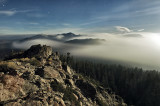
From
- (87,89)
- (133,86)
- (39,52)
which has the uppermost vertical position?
(39,52)

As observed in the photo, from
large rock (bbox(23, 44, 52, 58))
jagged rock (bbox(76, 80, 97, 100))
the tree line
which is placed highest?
large rock (bbox(23, 44, 52, 58))

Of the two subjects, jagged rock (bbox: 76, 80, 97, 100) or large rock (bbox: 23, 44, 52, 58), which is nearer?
jagged rock (bbox: 76, 80, 97, 100)

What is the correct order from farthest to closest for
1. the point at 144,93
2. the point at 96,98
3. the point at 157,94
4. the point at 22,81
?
the point at 144,93, the point at 157,94, the point at 96,98, the point at 22,81

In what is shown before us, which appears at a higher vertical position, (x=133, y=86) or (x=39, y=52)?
(x=39, y=52)

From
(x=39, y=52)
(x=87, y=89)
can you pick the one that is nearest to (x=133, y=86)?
(x=87, y=89)

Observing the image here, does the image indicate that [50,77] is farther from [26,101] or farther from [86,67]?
[86,67]

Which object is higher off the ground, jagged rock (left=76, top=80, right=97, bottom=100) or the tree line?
jagged rock (left=76, top=80, right=97, bottom=100)

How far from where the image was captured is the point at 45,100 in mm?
34969

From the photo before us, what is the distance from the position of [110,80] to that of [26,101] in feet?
408

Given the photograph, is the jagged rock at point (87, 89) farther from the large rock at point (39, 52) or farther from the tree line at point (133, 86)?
the tree line at point (133, 86)

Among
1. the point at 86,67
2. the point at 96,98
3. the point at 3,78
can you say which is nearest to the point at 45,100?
the point at 3,78

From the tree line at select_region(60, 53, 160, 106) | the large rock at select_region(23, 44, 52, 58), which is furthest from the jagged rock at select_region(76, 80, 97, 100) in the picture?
the tree line at select_region(60, 53, 160, 106)

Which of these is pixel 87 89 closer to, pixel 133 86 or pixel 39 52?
pixel 39 52

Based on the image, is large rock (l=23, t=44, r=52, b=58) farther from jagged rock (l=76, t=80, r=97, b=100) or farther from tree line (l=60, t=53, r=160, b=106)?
tree line (l=60, t=53, r=160, b=106)
